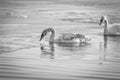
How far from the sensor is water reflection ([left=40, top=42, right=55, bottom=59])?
1509 centimetres

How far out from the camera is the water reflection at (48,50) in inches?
594

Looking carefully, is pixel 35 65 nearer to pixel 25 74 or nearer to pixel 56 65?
pixel 56 65

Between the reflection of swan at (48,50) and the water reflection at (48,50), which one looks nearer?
the water reflection at (48,50)

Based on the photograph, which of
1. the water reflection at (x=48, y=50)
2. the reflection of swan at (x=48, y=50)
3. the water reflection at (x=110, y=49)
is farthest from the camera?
the reflection of swan at (x=48, y=50)

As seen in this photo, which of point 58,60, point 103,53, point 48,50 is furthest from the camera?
point 48,50

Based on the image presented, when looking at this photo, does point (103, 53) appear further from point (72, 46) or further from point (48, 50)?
point (72, 46)

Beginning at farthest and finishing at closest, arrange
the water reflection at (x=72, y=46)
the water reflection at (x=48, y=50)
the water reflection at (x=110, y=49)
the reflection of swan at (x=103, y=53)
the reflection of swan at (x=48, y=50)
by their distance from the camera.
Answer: the water reflection at (x=72, y=46) < the reflection of swan at (x=48, y=50) < the water reflection at (x=48, y=50) < the water reflection at (x=110, y=49) < the reflection of swan at (x=103, y=53)

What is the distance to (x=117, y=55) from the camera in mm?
14922

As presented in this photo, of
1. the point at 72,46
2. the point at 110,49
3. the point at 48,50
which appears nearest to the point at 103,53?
the point at 110,49

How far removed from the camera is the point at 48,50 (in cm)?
1667

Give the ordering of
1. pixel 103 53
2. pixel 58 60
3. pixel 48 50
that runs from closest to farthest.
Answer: pixel 58 60
pixel 103 53
pixel 48 50

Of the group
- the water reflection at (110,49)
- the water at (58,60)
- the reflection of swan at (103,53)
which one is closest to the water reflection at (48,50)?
the water at (58,60)

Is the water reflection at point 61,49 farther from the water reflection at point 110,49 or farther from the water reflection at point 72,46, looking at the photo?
the water reflection at point 110,49

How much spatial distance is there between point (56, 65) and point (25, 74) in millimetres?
1801
